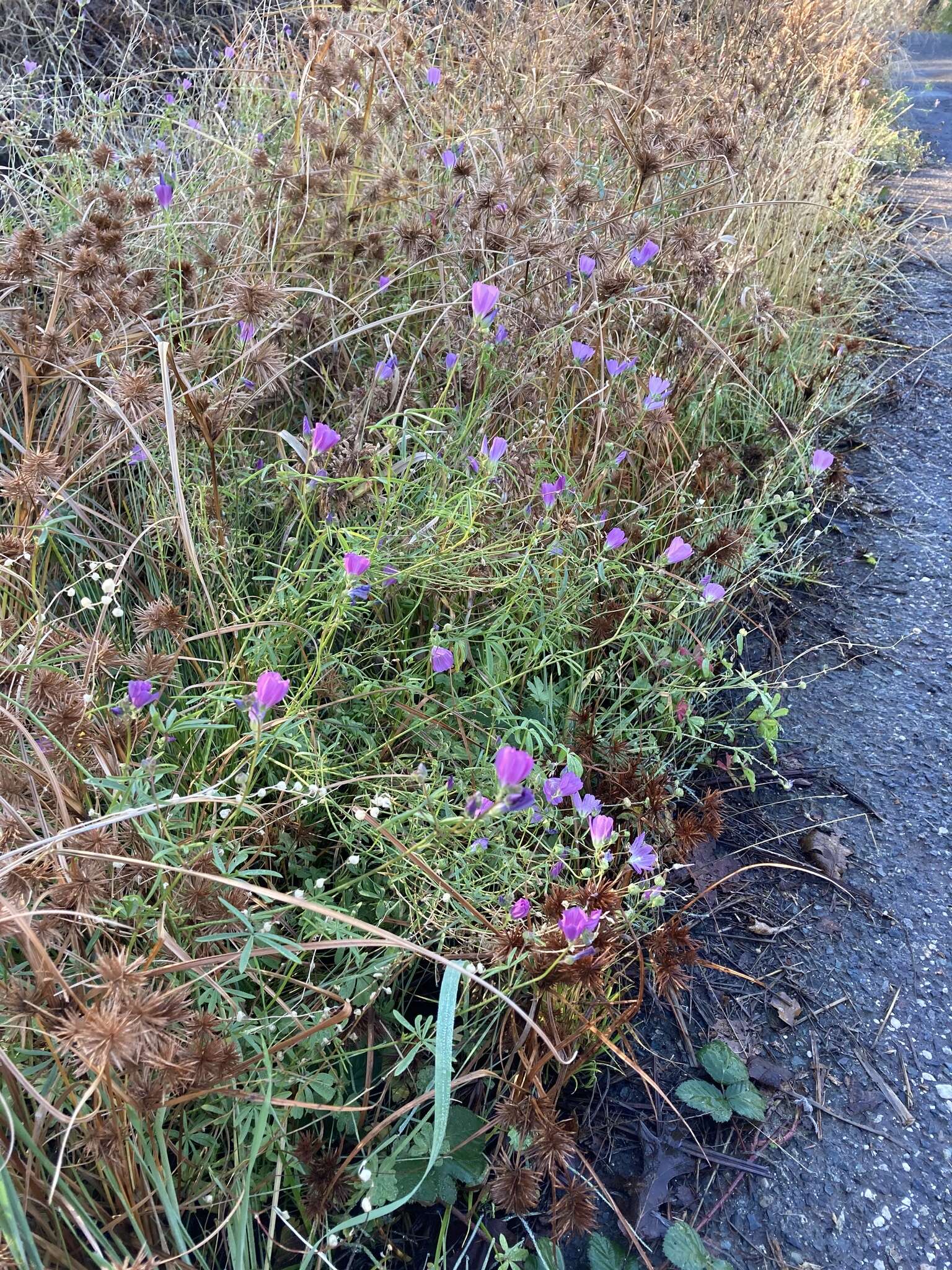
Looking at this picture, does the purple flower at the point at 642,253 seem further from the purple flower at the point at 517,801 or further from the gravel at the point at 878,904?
the purple flower at the point at 517,801

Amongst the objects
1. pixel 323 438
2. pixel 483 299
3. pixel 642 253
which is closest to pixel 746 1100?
pixel 323 438

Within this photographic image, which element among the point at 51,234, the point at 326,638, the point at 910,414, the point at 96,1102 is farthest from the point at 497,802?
the point at 910,414

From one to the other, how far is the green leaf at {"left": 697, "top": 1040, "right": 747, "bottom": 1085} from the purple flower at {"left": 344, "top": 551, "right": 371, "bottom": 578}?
0.97 metres

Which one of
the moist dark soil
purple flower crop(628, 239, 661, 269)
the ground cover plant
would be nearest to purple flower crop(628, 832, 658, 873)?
the ground cover plant

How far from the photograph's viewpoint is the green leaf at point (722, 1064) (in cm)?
140

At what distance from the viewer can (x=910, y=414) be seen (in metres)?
3.36

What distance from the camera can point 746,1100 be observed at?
137cm

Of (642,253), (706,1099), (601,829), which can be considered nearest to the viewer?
(601,829)

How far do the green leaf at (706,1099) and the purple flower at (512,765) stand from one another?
75 cm

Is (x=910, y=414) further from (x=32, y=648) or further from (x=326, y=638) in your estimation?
(x=32, y=648)

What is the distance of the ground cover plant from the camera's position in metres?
1.05

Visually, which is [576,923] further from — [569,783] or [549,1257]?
[549,1257]

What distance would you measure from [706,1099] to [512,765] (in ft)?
2.59

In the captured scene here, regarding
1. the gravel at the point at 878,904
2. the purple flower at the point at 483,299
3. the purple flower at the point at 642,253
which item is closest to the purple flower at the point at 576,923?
the gravel at the point at 878,904
